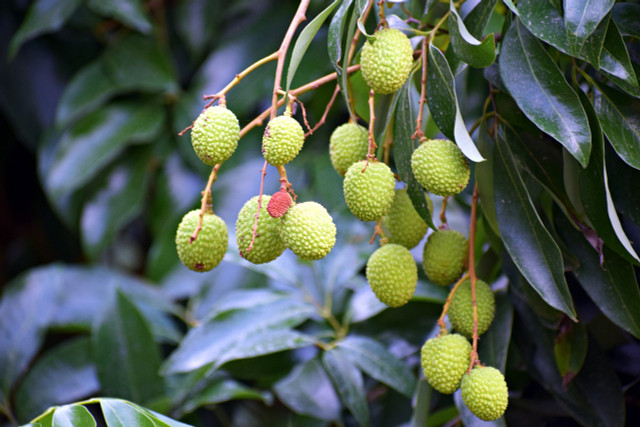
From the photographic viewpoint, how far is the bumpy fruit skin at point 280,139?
519 mm

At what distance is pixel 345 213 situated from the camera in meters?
1.05

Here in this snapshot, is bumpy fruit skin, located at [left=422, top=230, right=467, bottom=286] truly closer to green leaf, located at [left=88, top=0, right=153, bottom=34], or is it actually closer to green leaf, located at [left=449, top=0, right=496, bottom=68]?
green leaf, located at [left=449, top=0, right=496, bottom=68]

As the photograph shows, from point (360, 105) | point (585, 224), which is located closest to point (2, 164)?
point (360, 105)

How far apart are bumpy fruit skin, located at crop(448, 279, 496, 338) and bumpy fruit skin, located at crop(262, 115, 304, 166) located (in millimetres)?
227

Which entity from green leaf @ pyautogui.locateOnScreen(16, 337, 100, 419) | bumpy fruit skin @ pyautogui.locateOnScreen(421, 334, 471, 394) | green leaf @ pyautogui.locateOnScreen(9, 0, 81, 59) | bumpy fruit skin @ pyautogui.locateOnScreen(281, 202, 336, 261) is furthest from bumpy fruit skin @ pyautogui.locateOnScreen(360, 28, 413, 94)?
green leaf @ pyautogui.locateOnScreen(9, 0, 81, 59)

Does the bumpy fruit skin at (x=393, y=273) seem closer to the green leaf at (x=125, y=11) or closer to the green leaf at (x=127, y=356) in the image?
the green leaf at (x=127, y=356)

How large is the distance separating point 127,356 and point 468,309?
1.89 feet

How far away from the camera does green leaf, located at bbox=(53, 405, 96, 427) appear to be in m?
0.56

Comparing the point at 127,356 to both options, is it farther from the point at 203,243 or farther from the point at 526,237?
the point at 526,237

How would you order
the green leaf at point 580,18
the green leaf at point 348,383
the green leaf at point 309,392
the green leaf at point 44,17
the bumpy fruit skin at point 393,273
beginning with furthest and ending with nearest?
the green leaf at point 44,17
the green leaf at point 309,392
the green leaf at point 348,383
the bumpy fruit skin at point 393,273
the green leaf at point 580,18

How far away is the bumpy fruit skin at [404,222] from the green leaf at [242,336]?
271 mm

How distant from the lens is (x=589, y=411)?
663 millimetres

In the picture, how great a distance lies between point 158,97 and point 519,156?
996mm

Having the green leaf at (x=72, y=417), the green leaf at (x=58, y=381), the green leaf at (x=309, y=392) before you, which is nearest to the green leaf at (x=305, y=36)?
the green leaf at (x=72, y=417)
